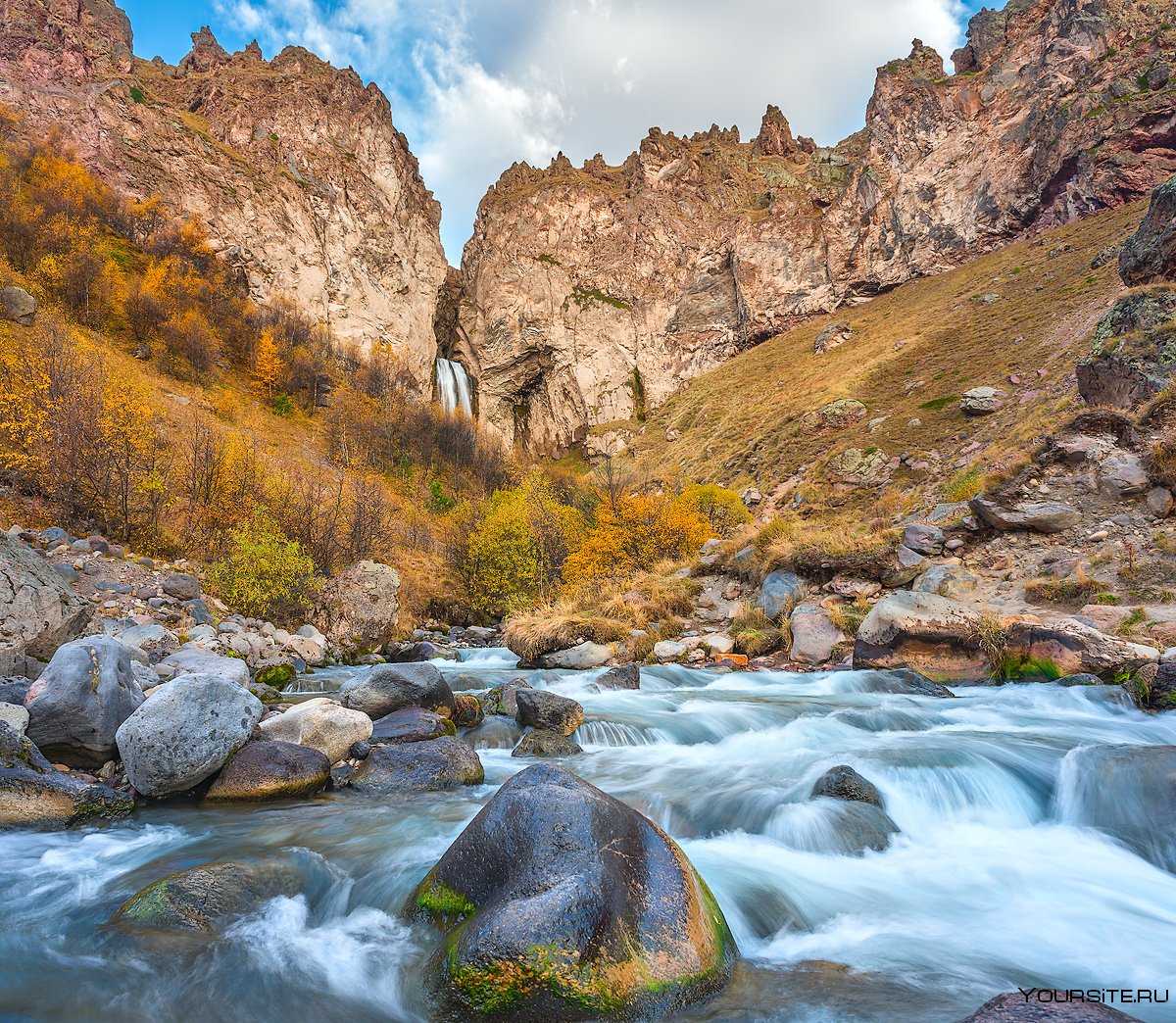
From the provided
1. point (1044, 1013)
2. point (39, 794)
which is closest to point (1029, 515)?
point (1044, 1013)

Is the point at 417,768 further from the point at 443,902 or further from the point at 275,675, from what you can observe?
the point at 275,675

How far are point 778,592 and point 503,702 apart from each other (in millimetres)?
8348

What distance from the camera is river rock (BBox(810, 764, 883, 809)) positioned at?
226 inches

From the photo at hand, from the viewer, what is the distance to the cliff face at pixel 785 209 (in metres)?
49.7

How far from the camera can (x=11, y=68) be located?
45875 mm

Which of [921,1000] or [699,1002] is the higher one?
[699,1002]

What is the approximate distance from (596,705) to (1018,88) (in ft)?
253

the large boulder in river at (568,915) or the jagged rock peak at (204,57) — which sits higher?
the jagged rock peak at (204,57)

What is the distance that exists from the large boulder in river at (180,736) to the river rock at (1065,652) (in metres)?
11.2

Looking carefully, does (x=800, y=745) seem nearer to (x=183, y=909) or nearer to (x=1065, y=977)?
(x=1065, y=977)

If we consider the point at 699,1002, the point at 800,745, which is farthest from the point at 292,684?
the point at 699,1002

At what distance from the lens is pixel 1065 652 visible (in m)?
8.62

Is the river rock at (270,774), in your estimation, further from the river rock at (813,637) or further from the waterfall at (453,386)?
the waterfall at (453,386)

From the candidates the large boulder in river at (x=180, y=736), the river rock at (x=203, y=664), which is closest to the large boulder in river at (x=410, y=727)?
the large boulder in river at (x=180, y=736)
